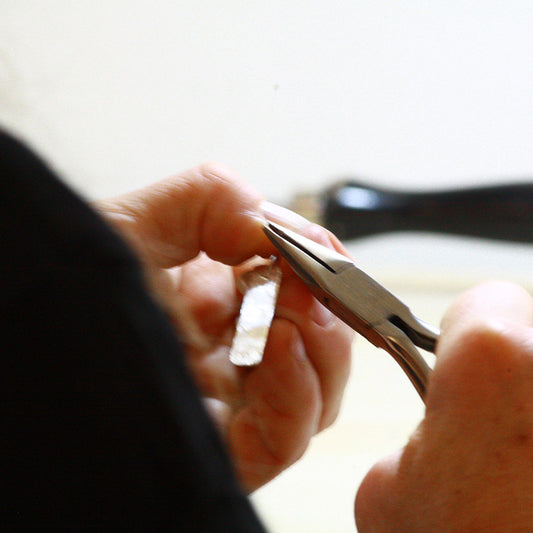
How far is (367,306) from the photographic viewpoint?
11.4 inches

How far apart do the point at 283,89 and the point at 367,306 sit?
0.34 m

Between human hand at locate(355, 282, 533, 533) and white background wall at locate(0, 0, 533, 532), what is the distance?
0.35 meters

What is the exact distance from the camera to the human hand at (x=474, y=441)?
217mm

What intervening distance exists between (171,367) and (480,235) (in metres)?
0.44

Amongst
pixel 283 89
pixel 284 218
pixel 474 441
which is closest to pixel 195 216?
pixel 284 218

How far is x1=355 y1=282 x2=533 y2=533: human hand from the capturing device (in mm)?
217

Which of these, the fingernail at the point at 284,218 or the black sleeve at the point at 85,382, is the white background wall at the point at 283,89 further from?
the black sleeve at the point at 85,382

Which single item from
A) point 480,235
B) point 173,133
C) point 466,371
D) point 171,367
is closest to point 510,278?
Answer: point 480,235

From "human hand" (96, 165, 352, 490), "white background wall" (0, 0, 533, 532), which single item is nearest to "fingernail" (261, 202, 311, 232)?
"human hand" (96, 165, 352, 490)

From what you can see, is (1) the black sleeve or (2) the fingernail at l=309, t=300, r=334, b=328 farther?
(2) the fingernail at l=309, t=300, r=334, b=328

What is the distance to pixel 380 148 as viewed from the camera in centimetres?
61

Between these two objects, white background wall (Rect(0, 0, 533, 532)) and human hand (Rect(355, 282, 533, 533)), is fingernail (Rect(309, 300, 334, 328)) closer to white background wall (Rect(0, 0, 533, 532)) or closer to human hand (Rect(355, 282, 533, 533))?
human hand (Rect(355, 282, 533, 533))

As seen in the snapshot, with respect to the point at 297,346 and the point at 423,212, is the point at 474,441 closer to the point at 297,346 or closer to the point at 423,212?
the point at 297,346

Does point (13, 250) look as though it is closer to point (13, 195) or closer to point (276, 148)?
point (13, 195)
